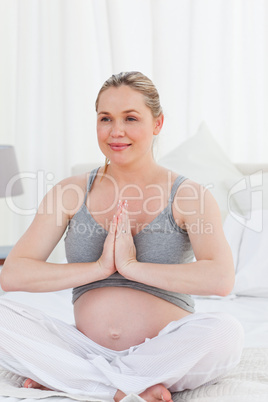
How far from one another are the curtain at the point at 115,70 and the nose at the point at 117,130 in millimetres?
1675

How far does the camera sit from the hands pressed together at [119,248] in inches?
62.4

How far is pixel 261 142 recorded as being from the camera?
326 centimetres

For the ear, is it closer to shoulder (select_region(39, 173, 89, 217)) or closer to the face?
the face

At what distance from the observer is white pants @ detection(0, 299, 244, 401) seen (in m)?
1.42

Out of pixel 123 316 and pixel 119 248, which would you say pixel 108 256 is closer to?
pixel 119 248

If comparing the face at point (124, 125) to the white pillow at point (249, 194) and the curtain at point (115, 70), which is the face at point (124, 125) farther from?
the curtain at point (115, 70)

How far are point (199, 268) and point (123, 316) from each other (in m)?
0.25

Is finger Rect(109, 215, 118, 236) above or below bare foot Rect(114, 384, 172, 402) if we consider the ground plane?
above

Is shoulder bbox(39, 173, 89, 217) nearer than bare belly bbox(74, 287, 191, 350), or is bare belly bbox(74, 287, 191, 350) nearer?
bare belly bbox(74, 287, 191, 350)

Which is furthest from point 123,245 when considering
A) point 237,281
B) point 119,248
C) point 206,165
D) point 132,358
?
point 206,165

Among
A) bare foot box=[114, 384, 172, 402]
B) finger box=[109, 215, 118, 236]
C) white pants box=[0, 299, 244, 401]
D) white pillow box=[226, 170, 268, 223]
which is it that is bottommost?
bare foot box=[114, 384, 172, 402]

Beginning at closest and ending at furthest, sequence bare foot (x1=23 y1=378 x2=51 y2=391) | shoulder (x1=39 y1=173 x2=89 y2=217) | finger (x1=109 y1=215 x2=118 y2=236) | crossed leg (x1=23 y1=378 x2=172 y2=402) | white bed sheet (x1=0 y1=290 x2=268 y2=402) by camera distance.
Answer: crossed leg (x1=23 y1=378 x2=172 y2=402)
bare foot (x1=23 y1=378 x2=51 y2=391)
finger (x1=109 y1=215 x2=118 y2=236)
shoulder (x1=39 y1=173 x2=89 y2=217)
white bed sheet (x1=0 y1=290 x2=268 y2=402)

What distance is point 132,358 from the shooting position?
4.89 ft

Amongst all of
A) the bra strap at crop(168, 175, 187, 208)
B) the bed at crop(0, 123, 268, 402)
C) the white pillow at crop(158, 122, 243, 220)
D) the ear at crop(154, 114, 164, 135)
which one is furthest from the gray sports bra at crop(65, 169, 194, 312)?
the white pillow at crop(158, 122, 243, 220)
